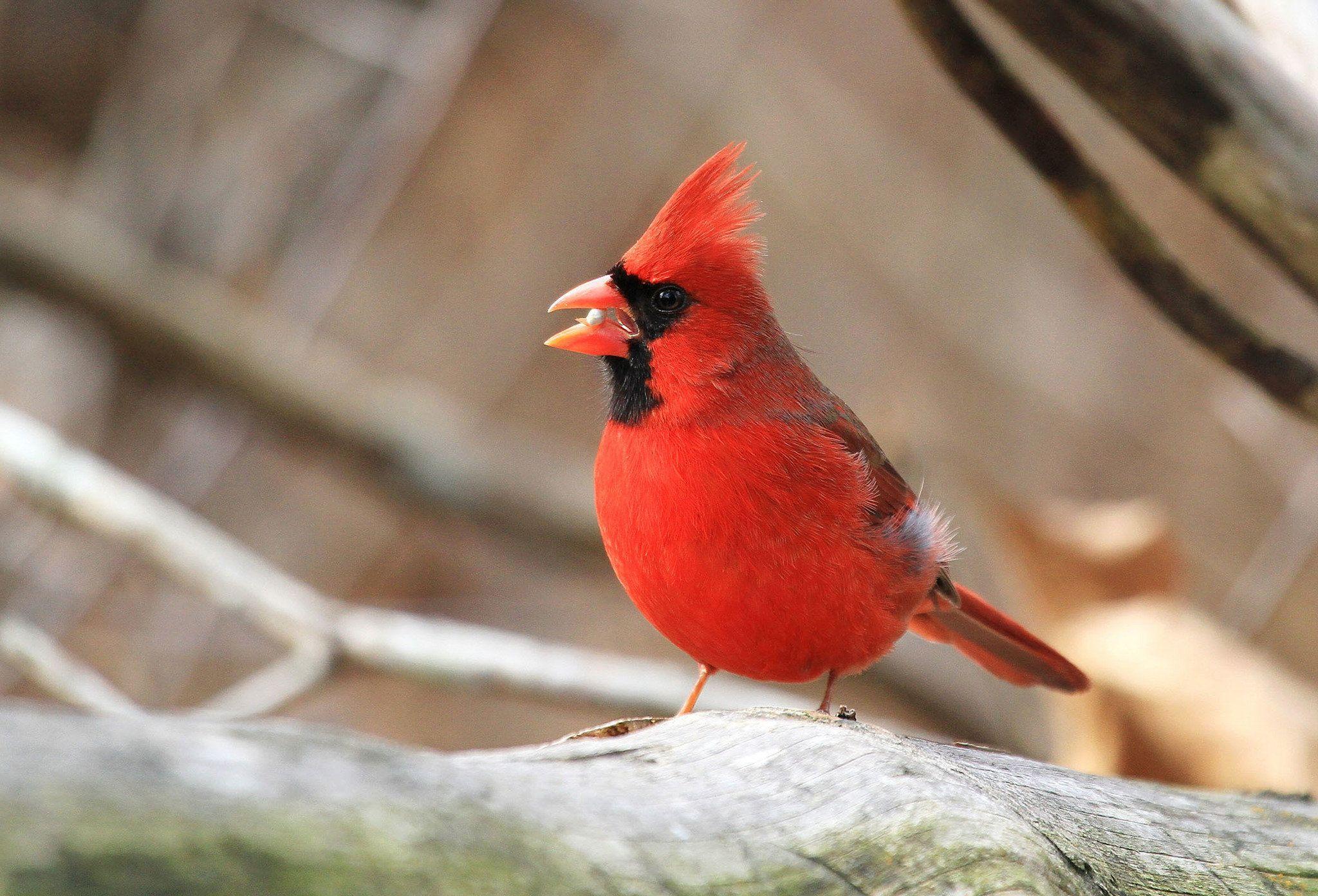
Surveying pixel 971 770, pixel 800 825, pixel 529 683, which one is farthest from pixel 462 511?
pixel 800 825

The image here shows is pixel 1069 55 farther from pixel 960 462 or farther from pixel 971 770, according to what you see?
pixel 960 462

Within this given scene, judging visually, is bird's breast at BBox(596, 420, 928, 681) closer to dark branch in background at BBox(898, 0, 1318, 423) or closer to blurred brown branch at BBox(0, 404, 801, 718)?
dark branch in background at BBox(898, 0, 1318, 423)

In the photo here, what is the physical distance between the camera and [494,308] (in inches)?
227

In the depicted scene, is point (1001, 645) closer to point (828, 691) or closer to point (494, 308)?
point (828, 691)

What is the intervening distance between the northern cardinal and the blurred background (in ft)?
6.35

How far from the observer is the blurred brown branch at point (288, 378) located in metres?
4.48

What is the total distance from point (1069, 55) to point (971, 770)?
1.31 metres

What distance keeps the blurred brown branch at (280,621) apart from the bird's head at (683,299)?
115 centimetres

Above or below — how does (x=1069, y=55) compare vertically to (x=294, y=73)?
above

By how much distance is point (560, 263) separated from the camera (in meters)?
5.61

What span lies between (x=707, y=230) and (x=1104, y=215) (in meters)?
0.87

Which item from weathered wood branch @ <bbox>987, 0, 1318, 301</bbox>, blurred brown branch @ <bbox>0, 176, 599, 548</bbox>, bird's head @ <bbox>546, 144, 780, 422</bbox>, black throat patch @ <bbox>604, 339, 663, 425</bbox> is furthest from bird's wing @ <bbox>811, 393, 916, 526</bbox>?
blurred brown branch @ <bbox>0, 176, 599, 548</bbox>

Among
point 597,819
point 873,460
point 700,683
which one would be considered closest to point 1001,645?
point 873,460

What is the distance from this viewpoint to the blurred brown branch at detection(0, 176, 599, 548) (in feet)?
14.7
